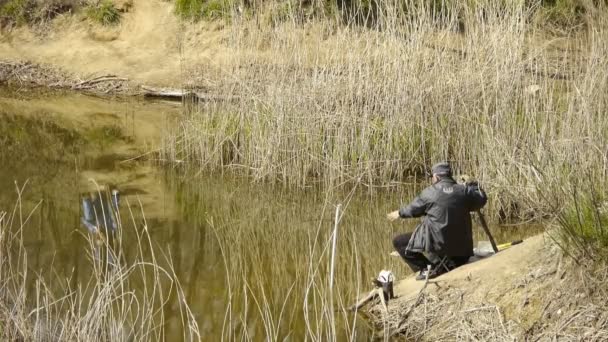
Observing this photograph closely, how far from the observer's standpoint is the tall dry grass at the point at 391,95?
26.9 feet

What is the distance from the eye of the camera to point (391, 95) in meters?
8.67

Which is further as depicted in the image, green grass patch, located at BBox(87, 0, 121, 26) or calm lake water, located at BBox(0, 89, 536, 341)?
green grass patch, located at BBox(87, 0, 121, 26)

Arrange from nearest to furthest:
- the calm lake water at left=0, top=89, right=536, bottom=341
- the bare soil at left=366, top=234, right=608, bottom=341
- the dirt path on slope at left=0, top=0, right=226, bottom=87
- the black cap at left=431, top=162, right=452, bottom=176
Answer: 1. the bare soil at left=366, top=234, right=608, bottom=341
2. the calm lake water at left=0, top=89, right=536, bottom=341
3. the black cap at left=431, top=162, right=452, bottom=176
4. the dirt path on slope at left=0, top=0, right=226, bottom=87

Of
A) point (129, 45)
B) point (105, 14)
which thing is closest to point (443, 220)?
point (129, 45)

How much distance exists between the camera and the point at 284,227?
26.2ft

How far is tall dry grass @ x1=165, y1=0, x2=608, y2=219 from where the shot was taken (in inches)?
323

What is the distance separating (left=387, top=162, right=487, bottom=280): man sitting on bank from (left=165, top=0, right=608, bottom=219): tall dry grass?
192cm

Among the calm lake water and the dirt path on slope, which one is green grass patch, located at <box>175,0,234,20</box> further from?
the calm lake water

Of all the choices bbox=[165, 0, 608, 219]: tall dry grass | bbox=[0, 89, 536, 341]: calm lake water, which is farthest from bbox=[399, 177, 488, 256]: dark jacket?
bbox=[165, 0, 608, 219]: tall dry grass

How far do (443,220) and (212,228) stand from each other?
2.71m

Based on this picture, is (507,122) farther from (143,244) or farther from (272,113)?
(143,244)

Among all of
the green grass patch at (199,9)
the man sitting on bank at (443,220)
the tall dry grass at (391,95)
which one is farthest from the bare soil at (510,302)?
the green grass patch at (199,9)

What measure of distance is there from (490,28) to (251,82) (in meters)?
2.47

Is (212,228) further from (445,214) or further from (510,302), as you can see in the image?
(510,302)
